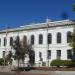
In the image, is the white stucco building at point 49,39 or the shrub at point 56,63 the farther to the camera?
the white stucco building at point 49,39

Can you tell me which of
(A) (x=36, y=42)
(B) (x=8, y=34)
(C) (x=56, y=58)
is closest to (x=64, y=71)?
(C) (x=56, y=58)

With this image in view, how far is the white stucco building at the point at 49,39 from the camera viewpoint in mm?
73062

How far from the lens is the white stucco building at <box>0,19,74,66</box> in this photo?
240 ft

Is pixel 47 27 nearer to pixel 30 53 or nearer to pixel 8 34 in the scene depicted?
pixel 30 53

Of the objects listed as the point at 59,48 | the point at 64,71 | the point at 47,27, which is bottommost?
the point at 64,71

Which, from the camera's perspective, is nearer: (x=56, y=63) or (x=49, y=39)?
(x=56, y=63)

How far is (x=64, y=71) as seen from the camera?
59156 millimetres

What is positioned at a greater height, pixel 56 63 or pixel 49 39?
pixel 49 39

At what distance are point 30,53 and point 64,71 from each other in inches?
769

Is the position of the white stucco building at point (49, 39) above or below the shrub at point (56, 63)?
above

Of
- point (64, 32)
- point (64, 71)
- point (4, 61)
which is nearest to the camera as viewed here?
point (64, 71)

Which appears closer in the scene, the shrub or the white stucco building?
the shrub

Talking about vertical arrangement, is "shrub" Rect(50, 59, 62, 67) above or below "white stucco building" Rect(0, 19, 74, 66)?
below

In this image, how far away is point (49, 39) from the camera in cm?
7688
